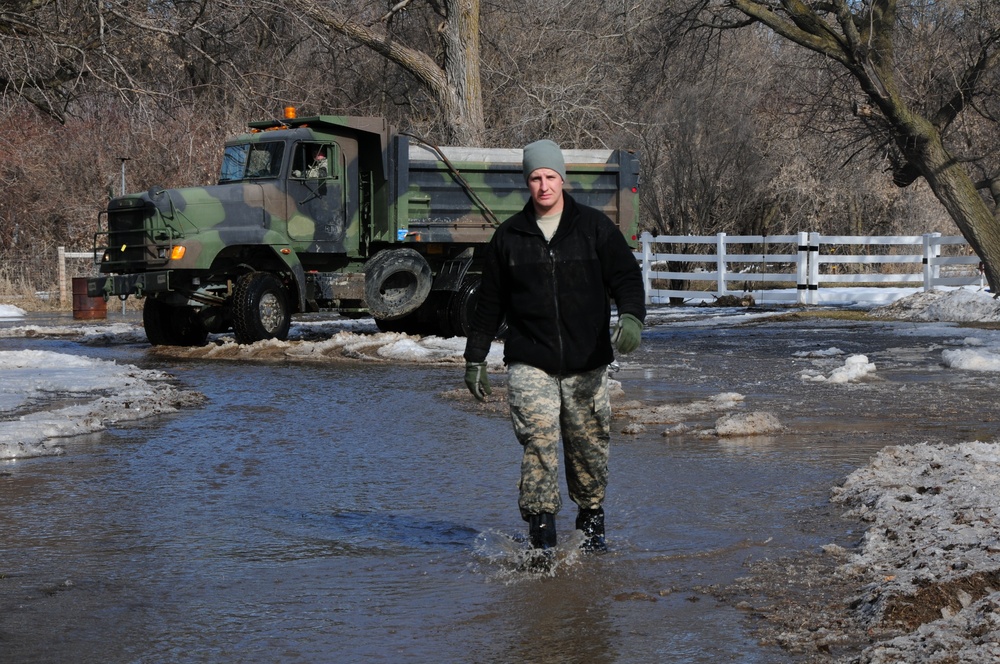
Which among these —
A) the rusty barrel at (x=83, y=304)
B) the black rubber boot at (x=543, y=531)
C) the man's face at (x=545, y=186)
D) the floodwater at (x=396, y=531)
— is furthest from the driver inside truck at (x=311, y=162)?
the black rubber boot at (x=543, y=531)

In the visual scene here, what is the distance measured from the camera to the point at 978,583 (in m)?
4.62

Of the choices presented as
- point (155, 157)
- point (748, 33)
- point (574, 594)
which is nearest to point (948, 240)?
point (748, 33)

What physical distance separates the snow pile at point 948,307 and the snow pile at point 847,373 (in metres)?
7.67

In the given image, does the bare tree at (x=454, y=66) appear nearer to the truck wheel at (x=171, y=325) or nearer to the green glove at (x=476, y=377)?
the truck wheel at (x=171, y=325)

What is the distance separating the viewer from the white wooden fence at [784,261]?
25734 mm

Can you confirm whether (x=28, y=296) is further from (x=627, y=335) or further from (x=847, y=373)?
(x=627, y=335)

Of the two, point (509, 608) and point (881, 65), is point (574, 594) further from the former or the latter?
point (881, 65)

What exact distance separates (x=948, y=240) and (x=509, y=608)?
71.7 feet

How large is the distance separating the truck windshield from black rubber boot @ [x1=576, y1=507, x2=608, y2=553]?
12694mm

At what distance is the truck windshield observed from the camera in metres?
17.9

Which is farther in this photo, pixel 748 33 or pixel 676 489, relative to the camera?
pixel 748 33

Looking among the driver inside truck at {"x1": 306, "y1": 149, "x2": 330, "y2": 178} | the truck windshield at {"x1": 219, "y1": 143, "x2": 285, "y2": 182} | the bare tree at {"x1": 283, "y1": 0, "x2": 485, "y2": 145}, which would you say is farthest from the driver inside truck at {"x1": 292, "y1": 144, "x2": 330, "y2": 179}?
the bare tree at {"x1": 283, "y1": 0, "x2": 485, "y2": 145}

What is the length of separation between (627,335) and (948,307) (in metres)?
16.3

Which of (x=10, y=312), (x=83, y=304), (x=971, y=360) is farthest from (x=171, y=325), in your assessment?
(x=971, y=360)
